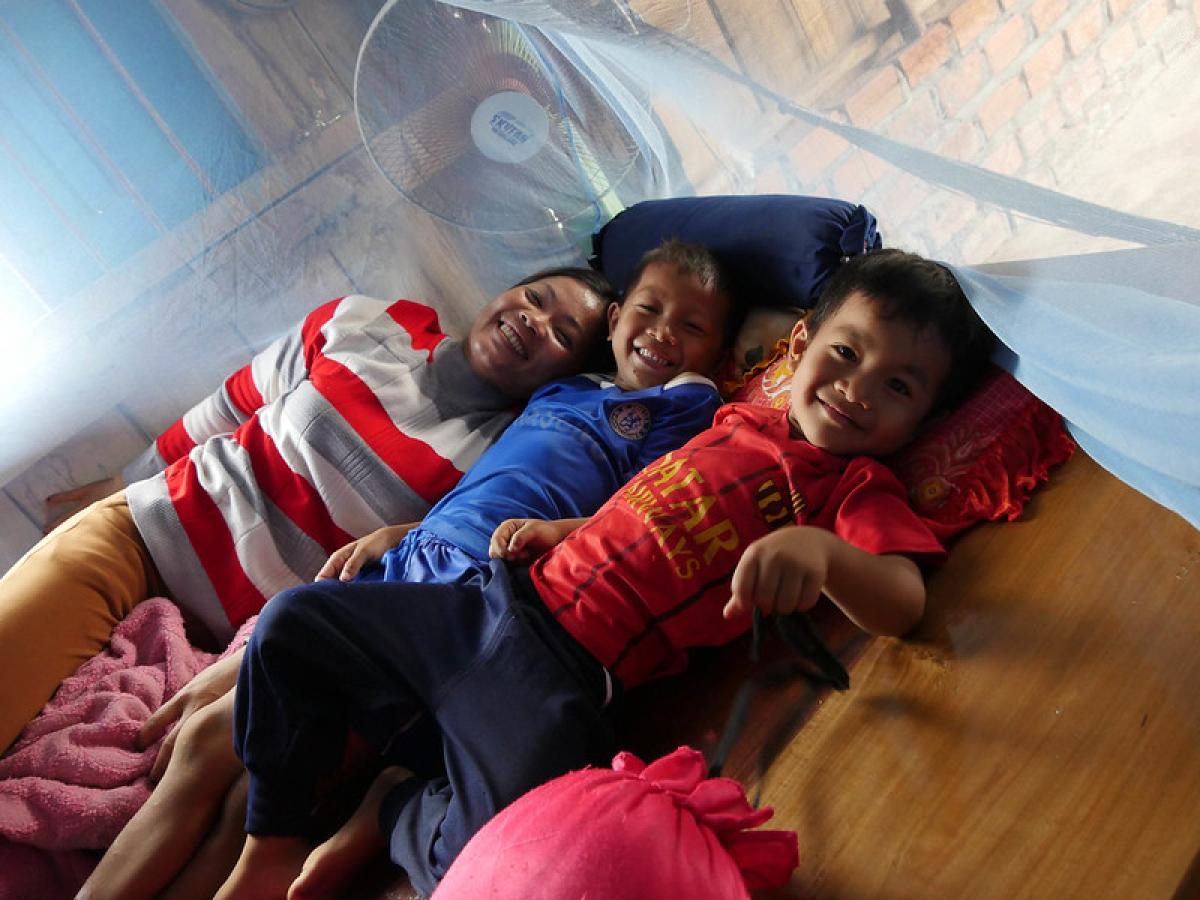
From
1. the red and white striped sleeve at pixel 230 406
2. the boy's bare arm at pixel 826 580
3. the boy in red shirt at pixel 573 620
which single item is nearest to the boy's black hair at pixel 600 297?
the red and white striped sleeve at pixel 230 406

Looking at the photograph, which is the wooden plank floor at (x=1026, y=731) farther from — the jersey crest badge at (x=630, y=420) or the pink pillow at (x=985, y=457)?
the jersey crest badge at (x=630, y=420)

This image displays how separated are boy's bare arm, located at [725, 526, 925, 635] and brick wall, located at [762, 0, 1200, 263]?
365 millimetres

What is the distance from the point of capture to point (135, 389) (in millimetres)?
1602

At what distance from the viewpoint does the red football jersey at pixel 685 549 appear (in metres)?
0.97

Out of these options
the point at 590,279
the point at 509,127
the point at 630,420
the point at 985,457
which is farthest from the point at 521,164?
the point at 985,457

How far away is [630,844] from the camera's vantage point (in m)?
0.62

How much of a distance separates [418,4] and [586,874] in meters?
1.36

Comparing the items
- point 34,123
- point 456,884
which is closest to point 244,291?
point 34,123

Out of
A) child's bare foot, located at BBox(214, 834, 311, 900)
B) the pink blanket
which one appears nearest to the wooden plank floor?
child's bare foot, located at BBox(214, 834, 311, 900)

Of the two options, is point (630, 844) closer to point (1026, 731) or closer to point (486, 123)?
point (1026, 731)

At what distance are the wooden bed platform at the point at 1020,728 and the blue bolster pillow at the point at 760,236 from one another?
0.44m

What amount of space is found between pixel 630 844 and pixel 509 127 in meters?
1.28

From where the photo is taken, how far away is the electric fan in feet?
4.94

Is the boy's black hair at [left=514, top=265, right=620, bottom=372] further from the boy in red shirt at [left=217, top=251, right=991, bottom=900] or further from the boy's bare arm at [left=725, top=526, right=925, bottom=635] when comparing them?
Result: the boy's bare arm at [left=725, top=526, right=925, bottom=635]
